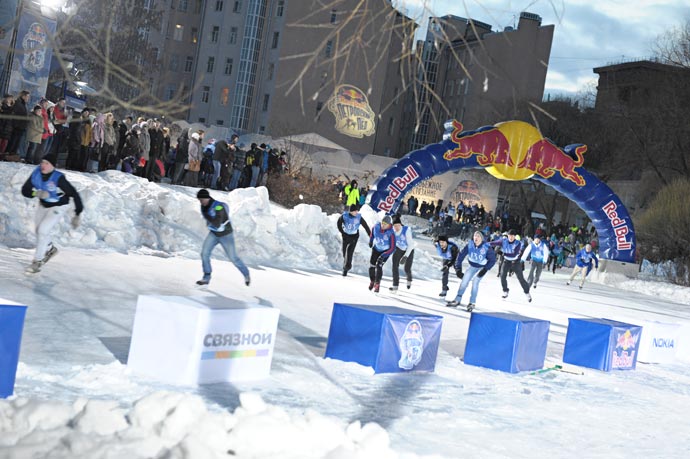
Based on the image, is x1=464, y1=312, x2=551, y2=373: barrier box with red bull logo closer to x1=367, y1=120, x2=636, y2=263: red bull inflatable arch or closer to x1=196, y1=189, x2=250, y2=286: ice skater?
x1=196, y1=189, x2=250, y2=286: ice skater

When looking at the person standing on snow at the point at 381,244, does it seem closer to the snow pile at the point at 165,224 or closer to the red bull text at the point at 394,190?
the snow pile at the point at 165,224

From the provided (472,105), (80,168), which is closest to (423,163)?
(80,168)

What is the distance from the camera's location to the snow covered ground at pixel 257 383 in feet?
17.4

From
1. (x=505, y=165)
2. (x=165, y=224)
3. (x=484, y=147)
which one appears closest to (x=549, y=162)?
(x=505, y=165)

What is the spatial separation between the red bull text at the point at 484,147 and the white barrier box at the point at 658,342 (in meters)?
15.4

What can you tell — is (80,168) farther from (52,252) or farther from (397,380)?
(397,380)

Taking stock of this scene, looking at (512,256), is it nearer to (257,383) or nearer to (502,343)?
(502,343)

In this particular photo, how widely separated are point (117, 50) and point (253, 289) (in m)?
37.2

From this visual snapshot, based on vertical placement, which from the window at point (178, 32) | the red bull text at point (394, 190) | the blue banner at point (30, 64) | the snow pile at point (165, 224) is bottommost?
the snow pile at point (165, 224)

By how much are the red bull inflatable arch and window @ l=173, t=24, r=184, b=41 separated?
49.2 m

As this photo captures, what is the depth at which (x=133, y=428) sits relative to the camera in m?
5.34

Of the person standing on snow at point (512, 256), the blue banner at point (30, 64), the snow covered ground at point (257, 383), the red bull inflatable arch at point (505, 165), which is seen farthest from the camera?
the red bull inflatable arch at point (505, 165)

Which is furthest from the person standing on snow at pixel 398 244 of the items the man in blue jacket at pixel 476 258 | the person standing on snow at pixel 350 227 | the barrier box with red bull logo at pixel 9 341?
the barrier box with red bull logo at pixel 9 341

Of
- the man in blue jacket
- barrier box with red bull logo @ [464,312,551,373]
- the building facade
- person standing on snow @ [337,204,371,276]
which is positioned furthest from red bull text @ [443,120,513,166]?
the building facade
